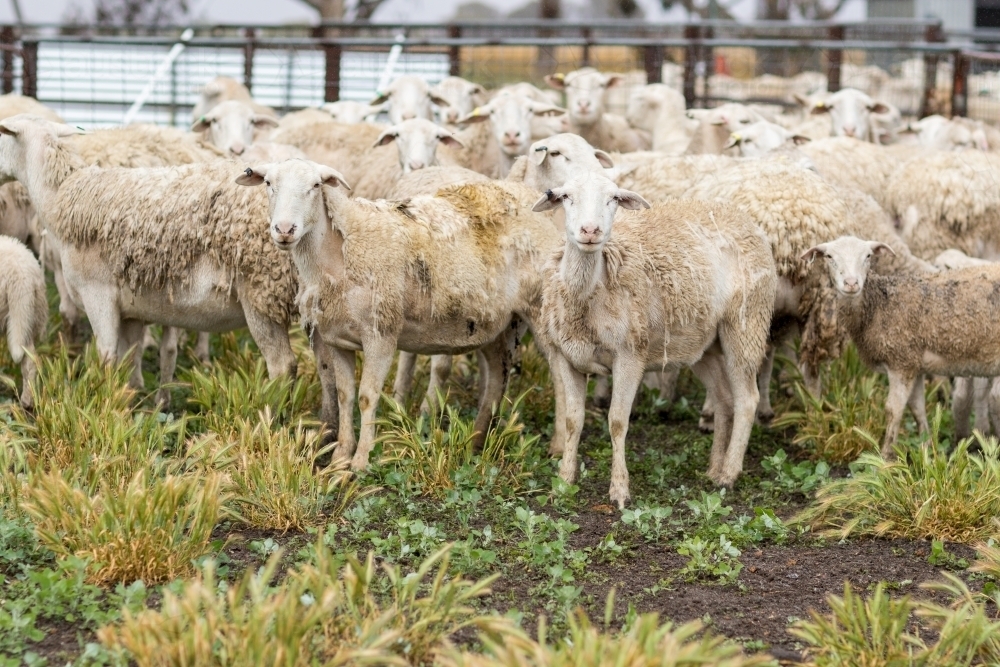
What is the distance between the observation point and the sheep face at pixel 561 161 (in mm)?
7941

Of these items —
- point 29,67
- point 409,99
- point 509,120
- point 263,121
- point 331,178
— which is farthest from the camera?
point 29,67

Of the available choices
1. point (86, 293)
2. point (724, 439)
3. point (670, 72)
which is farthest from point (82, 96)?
point (724, 439)

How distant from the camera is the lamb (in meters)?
12.6

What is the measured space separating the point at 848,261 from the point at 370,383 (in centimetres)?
254

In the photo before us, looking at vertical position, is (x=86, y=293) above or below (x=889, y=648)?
above

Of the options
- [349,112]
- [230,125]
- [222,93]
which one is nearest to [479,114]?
[230,125]

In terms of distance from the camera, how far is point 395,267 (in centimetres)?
648

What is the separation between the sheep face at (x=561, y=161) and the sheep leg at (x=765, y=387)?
1514 millimetres

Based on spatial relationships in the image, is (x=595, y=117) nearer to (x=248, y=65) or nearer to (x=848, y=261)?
(x=848, y=261)

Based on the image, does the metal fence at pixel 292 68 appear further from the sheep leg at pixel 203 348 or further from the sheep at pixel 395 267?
the sheep at pixel 395 267

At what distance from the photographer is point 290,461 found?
596 centimetres

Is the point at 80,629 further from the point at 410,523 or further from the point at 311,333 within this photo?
the point at 311,333

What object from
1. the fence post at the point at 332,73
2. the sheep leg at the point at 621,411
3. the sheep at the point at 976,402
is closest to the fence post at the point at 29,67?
the fence post at the point at 332,73

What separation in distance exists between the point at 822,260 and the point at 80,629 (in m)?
4.41
